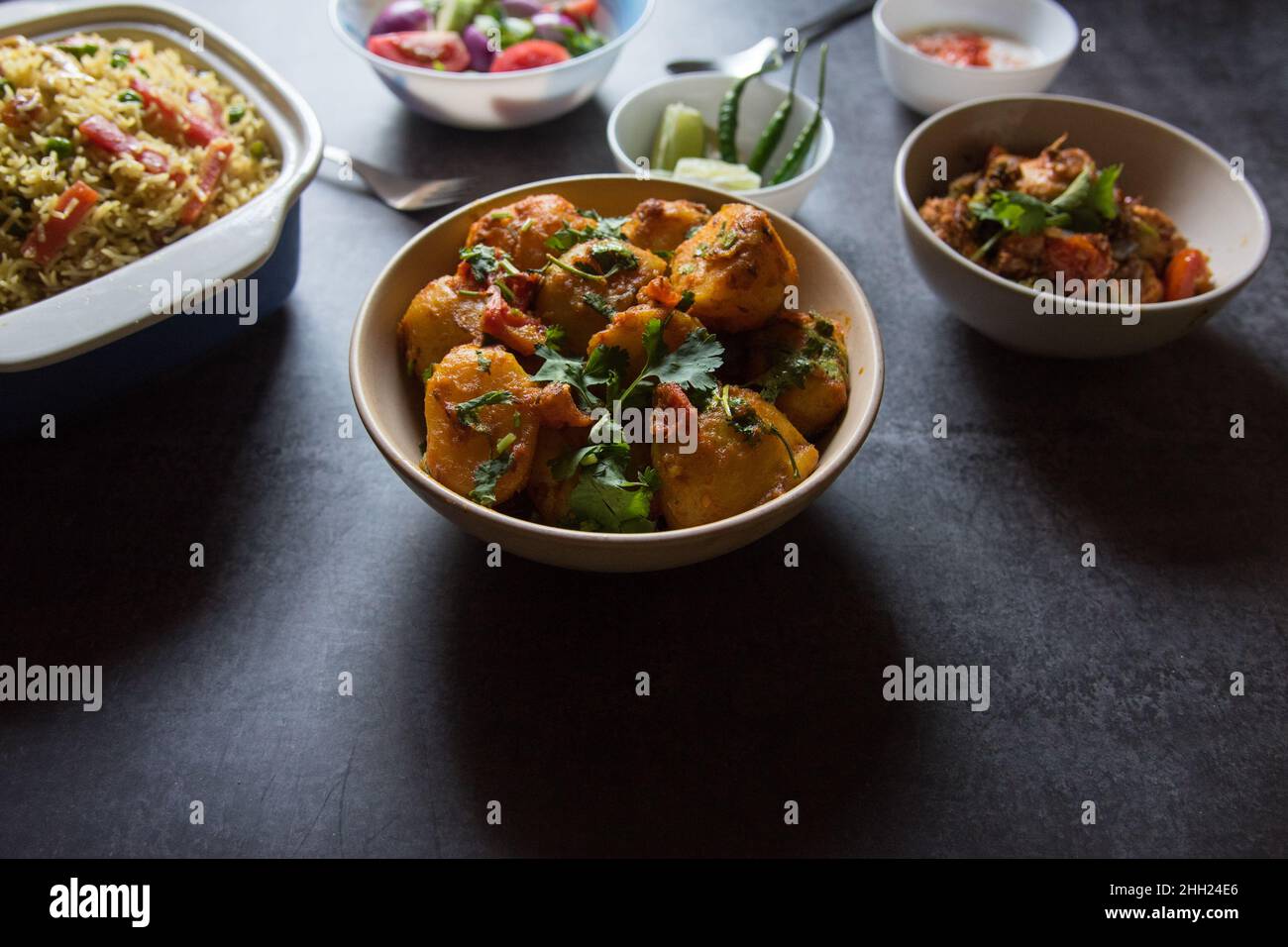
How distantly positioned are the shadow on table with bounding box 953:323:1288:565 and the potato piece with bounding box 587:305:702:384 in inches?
24.4

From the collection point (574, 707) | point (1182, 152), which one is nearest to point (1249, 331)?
point (1182, 152)

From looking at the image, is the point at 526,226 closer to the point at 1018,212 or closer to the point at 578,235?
the point at 578,235

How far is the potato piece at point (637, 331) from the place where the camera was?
3.87 feet

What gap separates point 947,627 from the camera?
50.8 inches

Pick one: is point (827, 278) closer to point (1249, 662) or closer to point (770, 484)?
point (770, 484)

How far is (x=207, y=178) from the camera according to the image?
4.95 ft

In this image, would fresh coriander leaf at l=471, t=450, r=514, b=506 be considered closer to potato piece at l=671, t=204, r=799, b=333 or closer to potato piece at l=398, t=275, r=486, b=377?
potato piece at l=398, t=275, r=486, b=377

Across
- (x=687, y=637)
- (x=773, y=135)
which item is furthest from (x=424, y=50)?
(x=687, y=637)

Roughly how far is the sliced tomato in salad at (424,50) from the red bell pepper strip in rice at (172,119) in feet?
1.72

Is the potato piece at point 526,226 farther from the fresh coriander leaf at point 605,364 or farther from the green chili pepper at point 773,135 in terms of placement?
the green chili pepper at point 773,135

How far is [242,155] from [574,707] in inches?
42.2

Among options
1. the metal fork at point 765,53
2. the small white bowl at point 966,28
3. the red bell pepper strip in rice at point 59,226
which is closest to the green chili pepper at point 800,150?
the metal fork at point 765,53

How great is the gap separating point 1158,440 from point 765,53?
3.84ft
